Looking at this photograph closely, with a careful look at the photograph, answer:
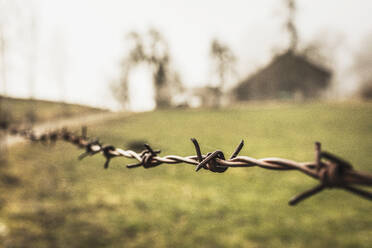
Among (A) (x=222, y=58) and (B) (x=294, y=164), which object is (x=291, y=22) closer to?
(A) (x=222, y=58)

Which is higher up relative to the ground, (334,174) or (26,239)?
(334,174)

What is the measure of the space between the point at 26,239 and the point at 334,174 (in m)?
5.40

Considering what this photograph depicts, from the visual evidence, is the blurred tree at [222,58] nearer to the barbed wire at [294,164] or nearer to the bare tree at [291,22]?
the bare tree at [291,22]

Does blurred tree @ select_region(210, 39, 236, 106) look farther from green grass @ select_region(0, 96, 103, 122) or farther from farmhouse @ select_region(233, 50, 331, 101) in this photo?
green grass @ select_region(0, 96, 103, 122)

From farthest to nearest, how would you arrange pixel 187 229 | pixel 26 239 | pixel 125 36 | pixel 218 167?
pixel 125 36 < pixel 187 229 < pixel 26 239 < pixel 218 167

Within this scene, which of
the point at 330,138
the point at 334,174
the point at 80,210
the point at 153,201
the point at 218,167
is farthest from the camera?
the point at 330,138

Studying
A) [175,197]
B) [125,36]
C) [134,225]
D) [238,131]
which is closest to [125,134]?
[238,131]

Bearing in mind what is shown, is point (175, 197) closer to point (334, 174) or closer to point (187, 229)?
point (187, 229)

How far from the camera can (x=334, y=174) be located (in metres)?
0.61

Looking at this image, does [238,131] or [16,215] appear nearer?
[16,215]

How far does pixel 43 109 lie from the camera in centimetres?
3070

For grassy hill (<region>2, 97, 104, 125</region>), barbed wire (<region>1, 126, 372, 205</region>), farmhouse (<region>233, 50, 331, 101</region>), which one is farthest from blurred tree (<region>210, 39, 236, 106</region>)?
barbed wire (<region>1, 126, 372, 205</region>)

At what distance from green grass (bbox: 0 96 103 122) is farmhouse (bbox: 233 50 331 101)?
2484cm

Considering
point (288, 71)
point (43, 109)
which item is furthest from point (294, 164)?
point (288, 71)
